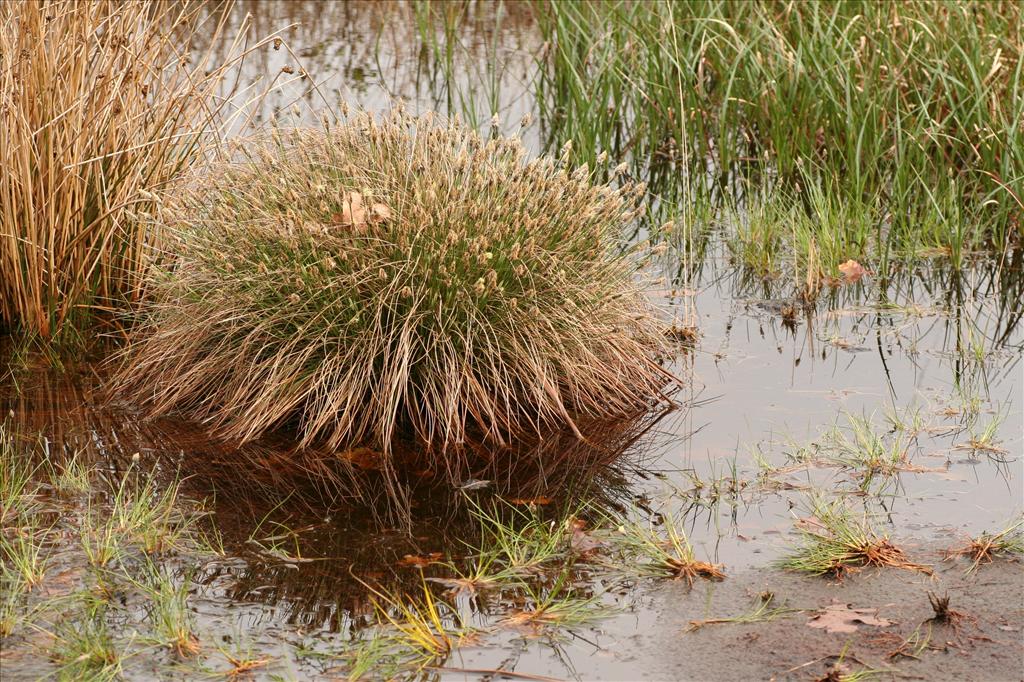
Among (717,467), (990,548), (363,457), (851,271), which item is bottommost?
(363,457)

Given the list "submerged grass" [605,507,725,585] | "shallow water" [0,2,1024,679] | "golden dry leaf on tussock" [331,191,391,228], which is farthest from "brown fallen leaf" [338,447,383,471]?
"submerged grass" [605,507,725,585]

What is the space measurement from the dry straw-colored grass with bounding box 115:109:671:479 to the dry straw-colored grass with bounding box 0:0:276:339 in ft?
1.63

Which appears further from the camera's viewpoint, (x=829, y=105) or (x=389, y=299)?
(x=829, y=105)

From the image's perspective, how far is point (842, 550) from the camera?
382cm

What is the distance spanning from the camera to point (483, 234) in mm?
4719

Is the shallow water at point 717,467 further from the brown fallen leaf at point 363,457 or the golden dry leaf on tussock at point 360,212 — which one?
the golden dry leaf on tussock at point 360,212

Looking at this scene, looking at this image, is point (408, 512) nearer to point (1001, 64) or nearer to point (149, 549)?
point (149, 549)

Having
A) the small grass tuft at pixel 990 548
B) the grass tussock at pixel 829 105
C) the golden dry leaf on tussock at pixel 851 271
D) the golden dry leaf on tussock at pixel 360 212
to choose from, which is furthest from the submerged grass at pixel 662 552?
A: the grass tussock at pixel 829 105

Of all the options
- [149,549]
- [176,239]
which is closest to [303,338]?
[176,239]

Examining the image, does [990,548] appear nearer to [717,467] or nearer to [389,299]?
[717,467]

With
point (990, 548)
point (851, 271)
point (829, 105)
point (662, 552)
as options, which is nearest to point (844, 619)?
point (662, 552)

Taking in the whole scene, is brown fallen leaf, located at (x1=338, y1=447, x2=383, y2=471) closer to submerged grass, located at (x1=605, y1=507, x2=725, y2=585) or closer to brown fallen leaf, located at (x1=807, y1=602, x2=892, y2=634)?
submerged grass, located at (x1=605, y1=507, x2=725, y2=585)

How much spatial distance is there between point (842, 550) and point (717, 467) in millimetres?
794

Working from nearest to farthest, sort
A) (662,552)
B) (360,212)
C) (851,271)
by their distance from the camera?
(662,552), (360,212), (851,271)
